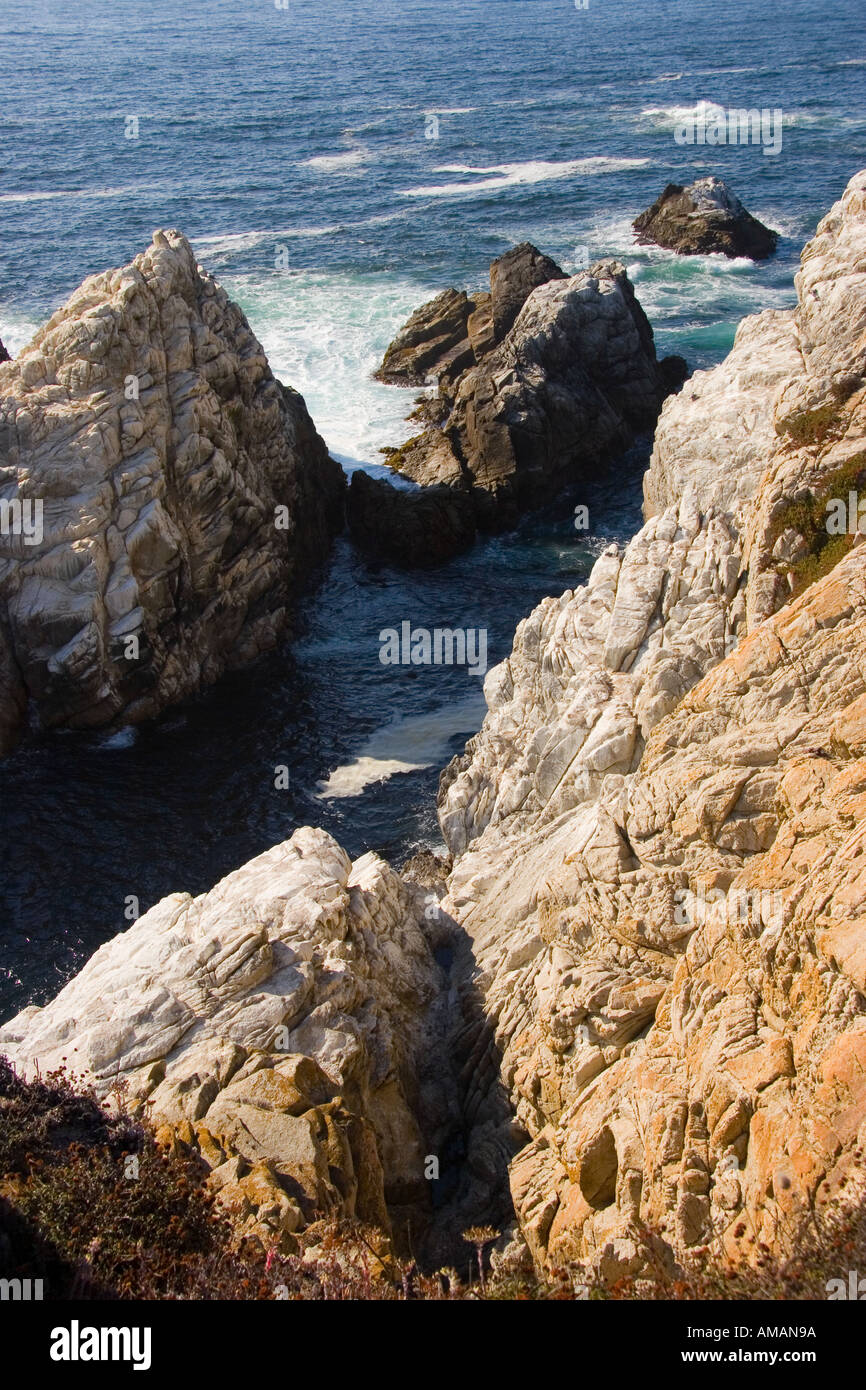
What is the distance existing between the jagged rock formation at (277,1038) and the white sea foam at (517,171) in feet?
279

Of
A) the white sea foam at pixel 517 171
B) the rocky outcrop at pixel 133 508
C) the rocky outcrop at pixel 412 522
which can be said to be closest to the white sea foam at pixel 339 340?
the rocky outcrop at pixel 412 522

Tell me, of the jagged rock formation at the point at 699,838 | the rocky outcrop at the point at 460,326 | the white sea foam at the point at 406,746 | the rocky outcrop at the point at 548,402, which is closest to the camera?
the jagged rock formation at the point at 699,838

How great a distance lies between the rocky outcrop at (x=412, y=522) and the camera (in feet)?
173

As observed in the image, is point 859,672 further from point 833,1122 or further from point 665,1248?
point 665,1248

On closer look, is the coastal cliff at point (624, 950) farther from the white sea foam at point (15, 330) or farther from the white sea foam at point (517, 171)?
the white sea foam at point (517, 171)

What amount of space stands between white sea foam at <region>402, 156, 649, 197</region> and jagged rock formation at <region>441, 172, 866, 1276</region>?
71.3m

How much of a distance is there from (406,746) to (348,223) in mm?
63054

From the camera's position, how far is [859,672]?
787 inches

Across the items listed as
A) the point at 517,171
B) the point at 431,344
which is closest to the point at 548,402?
the point at 431,344

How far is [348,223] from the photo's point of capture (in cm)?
9119

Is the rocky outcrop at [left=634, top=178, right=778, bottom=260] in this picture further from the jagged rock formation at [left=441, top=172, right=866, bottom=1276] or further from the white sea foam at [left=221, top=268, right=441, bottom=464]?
the jagged rock formation at [left=441, top=172, right=866, bottom=1276]

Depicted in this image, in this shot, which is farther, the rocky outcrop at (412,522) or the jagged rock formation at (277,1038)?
the rocky outcrop at (412,522)

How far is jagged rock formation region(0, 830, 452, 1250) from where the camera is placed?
19469 millimetres

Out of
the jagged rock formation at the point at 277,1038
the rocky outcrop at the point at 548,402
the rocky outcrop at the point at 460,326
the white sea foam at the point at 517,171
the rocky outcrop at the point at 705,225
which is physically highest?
the white sea foam at the point at 517,171
